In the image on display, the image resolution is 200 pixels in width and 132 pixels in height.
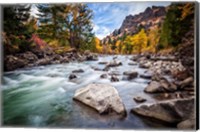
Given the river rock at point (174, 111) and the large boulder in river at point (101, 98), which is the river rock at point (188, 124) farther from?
the large boulder in river at point (101, 98)

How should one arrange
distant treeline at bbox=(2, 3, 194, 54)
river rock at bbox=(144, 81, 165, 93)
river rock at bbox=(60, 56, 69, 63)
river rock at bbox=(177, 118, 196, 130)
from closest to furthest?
river rock at bbox=(177, 118, 196, 130)
river rock at bbox=(144, 81, 165, 93)
distant treeline at bbox=(2, 3, 194, 54)
river rock at bbox=(60, 56, 69, 63)

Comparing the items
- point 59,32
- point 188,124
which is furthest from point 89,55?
point 188,124

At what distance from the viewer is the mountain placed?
9.23ft

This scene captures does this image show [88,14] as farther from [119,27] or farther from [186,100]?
[186,100]

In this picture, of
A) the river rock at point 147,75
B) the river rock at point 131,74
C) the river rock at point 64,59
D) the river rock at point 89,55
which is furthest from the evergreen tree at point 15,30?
the river rock at point 147,75

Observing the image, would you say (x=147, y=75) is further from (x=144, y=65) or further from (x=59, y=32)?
(x=59, y=32)

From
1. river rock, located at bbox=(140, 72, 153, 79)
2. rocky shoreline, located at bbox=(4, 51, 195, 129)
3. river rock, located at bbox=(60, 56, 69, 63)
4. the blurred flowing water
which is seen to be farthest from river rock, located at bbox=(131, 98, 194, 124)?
river rock, located at bbox=(60, 56, 69, 63)

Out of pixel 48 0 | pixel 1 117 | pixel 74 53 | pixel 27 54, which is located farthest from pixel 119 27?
pixel 1 117

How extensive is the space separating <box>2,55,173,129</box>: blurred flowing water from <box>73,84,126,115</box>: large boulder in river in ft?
0.13

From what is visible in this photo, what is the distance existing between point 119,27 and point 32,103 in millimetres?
1070

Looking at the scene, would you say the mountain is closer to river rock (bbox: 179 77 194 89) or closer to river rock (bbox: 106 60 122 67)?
river rock (bbox: 106 60 122 67)

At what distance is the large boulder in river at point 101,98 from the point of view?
9.22ft

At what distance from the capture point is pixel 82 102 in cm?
290

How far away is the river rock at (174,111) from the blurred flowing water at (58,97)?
0.11 m
